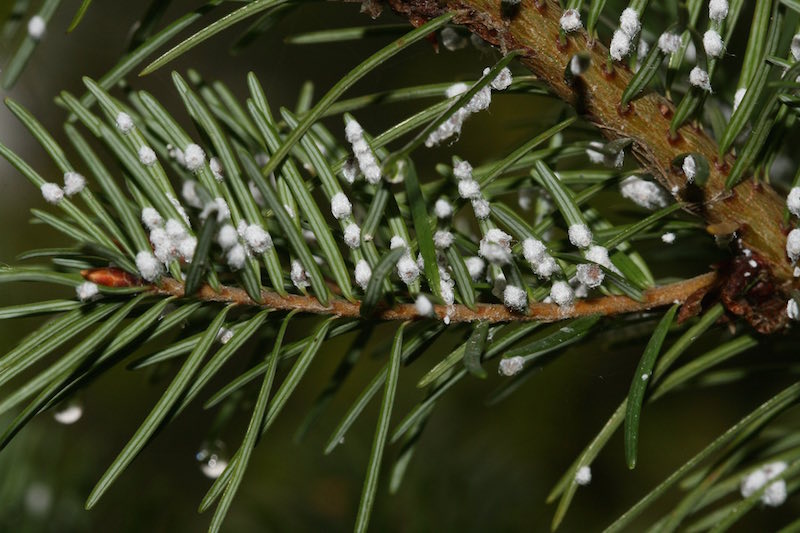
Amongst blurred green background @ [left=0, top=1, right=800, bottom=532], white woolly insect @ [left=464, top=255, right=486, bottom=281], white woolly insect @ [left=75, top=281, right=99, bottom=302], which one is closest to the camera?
white woolly insect @ [left=75, top=281, right=99, bottom=302]

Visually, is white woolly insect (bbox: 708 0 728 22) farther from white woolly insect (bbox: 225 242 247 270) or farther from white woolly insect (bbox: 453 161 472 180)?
white woolly insect (bbox: 225 242 247 270)

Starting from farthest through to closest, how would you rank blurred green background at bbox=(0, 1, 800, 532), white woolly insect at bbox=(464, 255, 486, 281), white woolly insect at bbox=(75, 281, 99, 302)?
blurred green background at bbox=(0, 1, 800, 532) < white woolly insect at bbox=(464, 255, 486, 281) < white woolly insect at bbox=(75, 281, 99, 302)

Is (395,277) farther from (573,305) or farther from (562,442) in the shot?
(562,442)

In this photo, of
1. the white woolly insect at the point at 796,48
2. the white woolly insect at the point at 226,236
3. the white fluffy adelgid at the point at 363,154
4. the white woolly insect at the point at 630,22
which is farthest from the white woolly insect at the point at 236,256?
the white woolly insect at the point at 796,48

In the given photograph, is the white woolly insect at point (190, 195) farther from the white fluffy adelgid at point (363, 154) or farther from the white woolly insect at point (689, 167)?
the white woolly insect at point (689, 167)

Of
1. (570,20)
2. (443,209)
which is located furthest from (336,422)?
(570,20)

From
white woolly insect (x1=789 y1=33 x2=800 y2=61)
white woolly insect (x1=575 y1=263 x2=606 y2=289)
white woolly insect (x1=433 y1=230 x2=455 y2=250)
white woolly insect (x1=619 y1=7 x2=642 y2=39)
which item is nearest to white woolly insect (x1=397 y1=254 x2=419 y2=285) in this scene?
white woolly insect (x1=433 y1=230 x2=455 y2=250)
